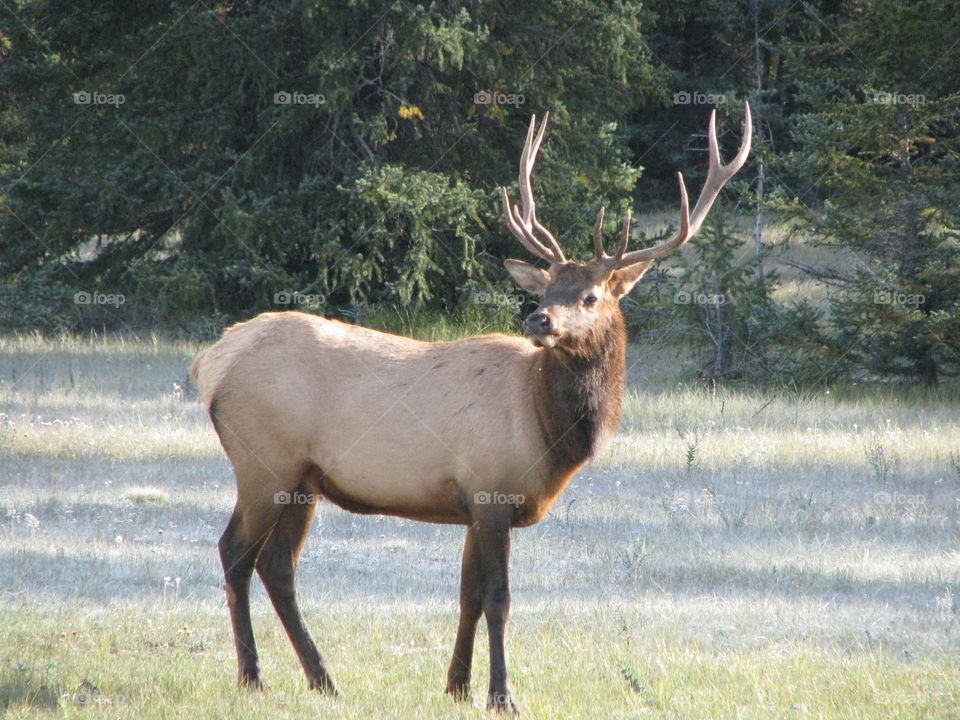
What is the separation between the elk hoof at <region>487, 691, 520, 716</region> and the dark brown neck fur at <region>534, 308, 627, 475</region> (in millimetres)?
1005

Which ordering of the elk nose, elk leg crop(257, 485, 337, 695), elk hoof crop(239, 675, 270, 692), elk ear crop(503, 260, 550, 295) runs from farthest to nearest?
elk ear crop(503, 260, 550, 295)
elk leg crop(257, 485, 337, 695)
elk hoof crop(239, 675, 270, 692)
the elk nose

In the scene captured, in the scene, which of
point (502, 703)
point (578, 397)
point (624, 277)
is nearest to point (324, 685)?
point (502, 703)

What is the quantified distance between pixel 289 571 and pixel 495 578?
1054 millimetres

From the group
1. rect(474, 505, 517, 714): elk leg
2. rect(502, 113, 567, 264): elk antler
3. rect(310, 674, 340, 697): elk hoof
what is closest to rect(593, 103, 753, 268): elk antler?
rect(502, 113, 567, 264): elk antler

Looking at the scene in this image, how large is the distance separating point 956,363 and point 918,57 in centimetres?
354

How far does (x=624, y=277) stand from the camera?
239 inches

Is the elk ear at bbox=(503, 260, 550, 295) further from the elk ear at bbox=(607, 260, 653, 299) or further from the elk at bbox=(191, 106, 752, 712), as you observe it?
the elk ear at bbox=(607, 260, 653, 299)

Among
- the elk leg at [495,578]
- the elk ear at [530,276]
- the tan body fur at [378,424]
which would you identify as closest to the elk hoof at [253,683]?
the tan body fur at [378,424]

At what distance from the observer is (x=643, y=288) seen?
19.3m

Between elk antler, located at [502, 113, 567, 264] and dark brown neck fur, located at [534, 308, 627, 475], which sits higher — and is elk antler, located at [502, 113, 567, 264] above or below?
above

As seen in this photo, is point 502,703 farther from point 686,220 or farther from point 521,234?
point 686,220

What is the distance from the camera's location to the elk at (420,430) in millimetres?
5562

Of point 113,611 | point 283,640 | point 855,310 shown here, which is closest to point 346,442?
point 283,640

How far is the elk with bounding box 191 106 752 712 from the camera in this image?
18.2ft
